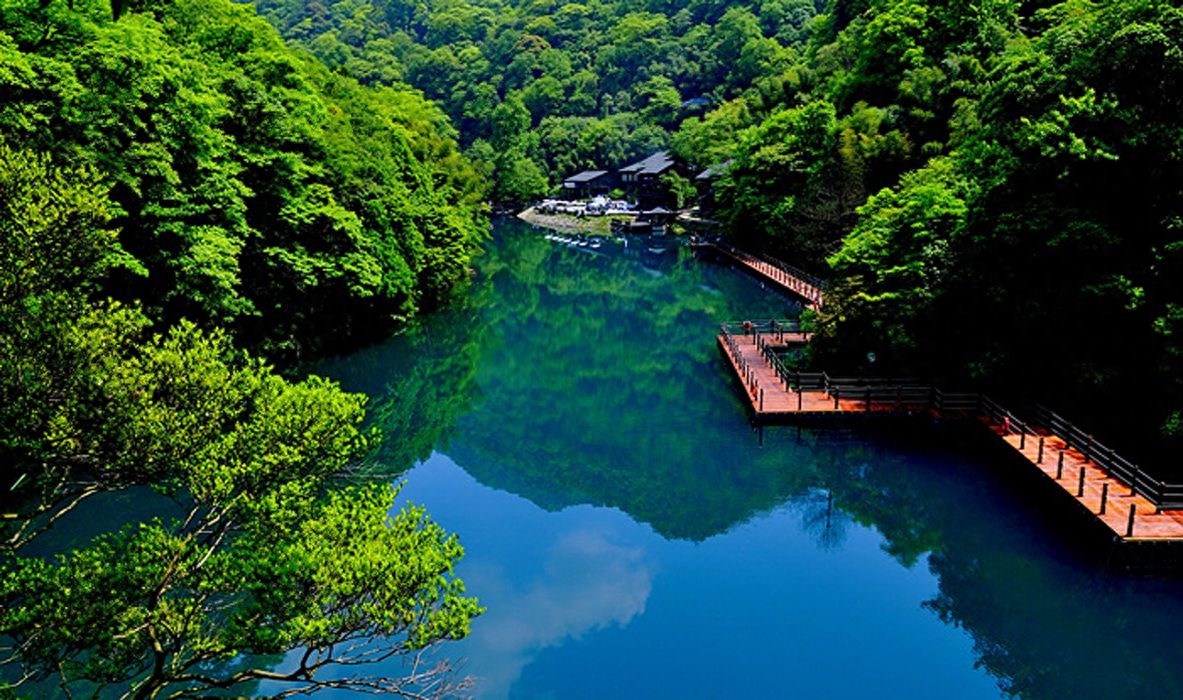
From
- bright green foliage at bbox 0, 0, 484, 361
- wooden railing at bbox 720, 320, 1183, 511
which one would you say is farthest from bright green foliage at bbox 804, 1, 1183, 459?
bright green foliage at bbox 0, 0, 484, 361

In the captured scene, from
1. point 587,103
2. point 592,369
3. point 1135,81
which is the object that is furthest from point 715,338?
point 587,103

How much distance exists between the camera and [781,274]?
42875 millimetres

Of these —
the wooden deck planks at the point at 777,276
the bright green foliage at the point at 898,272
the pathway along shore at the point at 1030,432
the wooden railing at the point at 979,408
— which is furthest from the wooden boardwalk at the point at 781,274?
the wooden railing at the point at 979,408

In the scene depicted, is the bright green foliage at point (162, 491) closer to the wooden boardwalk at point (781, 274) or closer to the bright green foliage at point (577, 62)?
the wooden boardwalk at point (781, 274)

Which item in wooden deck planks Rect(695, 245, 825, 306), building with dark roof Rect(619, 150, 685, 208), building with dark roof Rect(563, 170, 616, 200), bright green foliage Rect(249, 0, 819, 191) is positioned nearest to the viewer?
wooden deck planks Rect(695, 245, 825, 306)

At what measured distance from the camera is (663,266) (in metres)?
55.5

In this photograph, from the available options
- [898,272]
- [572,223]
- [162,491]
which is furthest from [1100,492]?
[572,223]

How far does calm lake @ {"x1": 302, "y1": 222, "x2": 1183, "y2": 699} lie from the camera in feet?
41.3

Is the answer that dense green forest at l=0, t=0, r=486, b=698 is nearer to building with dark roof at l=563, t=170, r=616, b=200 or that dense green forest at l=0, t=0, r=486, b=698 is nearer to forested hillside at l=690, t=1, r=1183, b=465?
forested hillside at l=690, t=1, r=1183, b=465

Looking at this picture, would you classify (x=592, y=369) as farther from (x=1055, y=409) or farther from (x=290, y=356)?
(x=1055, y=409)

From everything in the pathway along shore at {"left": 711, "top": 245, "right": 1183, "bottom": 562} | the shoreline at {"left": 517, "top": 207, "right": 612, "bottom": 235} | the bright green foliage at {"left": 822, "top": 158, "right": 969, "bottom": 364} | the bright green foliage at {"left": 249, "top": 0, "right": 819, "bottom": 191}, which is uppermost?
the bright green foliage at {"left": 249, "top": 0, "right": 819, "bottom": 191}

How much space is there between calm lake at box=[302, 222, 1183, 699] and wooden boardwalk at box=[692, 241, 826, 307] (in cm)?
672

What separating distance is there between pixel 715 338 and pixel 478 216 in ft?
74.9

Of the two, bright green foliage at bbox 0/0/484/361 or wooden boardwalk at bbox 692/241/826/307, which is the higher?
bright green foliage at bbox 0/0/484/361
